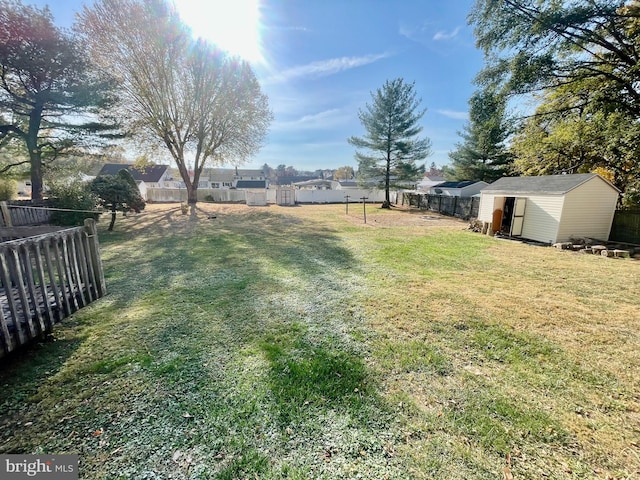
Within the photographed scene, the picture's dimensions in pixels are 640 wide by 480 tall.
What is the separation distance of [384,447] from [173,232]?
32.7 ft

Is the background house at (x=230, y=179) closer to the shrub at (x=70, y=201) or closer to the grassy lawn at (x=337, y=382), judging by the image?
the shrub at (x=70, y=201)

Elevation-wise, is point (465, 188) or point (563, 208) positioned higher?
point (465, 188)

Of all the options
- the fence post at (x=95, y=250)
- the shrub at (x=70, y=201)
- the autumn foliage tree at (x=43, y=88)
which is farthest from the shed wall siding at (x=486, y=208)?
the autumn foliage tree at (x=43, y=88)

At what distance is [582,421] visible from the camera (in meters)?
1.80

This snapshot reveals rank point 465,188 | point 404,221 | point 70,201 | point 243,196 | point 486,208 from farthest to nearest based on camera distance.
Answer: point 243,196 → point 465,188 → point 404,221 → point 486,208 → point 70,201

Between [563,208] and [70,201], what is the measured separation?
1635 cm

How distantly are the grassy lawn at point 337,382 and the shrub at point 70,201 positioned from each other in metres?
6.17

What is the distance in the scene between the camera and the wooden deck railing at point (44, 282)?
2060mm

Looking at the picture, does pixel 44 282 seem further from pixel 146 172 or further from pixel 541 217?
pixel 146 172

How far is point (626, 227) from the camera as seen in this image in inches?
331

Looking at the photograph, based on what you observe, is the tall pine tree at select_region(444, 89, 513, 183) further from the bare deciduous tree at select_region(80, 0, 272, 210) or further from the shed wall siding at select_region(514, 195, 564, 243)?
the bare deciduous tree at select_region(80, 0, 272, 210)

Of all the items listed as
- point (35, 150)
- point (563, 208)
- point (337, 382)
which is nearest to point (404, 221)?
point (563, 208)

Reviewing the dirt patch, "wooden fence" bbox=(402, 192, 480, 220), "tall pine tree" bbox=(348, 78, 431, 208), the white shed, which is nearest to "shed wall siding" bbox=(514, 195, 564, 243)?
the white shed

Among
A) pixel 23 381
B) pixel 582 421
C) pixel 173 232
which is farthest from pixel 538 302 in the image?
pixel 173 232
